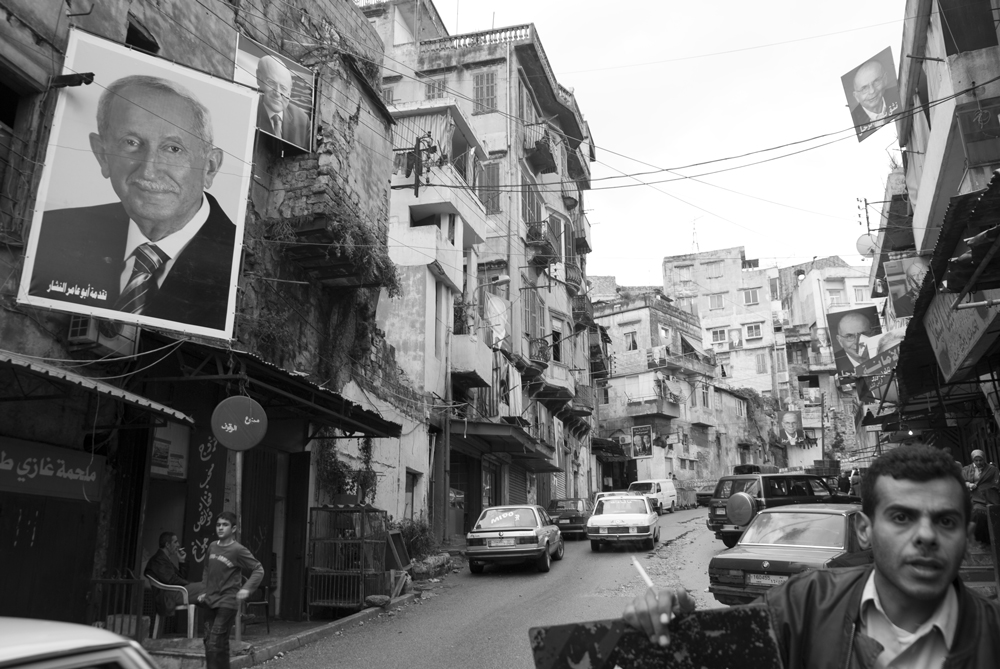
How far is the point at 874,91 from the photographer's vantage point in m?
20.1

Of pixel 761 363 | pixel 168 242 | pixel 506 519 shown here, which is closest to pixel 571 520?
pixel 506 519

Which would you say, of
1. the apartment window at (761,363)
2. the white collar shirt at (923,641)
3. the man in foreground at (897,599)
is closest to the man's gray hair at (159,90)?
the man in foreground at (897,599)

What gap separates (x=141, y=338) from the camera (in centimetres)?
1052

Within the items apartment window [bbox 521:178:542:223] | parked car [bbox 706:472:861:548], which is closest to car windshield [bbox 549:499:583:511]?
parked car [bbox 706:472:861:548]

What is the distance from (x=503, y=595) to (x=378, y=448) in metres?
5.78

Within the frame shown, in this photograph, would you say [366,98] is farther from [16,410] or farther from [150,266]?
[16,410]

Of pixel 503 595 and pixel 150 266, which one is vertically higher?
pixel 150 266

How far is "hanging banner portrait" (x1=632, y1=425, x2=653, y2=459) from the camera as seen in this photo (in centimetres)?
5719

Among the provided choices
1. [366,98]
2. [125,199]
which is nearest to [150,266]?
[125,199]

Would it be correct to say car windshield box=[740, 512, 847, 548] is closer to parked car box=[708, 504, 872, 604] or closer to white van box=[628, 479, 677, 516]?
parked car box=[708, 504, 872, 604]

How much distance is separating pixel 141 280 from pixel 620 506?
16382 mm

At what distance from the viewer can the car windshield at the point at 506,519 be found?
18828 millimetres

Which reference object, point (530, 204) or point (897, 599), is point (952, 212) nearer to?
point (897, 599)

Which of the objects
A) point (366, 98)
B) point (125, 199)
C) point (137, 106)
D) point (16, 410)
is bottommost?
point (16, 410)
